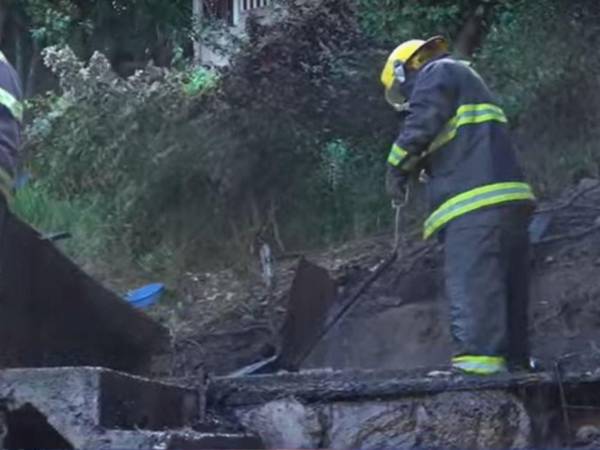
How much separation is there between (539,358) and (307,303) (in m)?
1.24

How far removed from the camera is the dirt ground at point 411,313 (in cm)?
803

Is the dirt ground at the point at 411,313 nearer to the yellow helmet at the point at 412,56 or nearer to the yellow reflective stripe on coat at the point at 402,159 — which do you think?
the yellow reflective stripe on coat at the point at 402,159

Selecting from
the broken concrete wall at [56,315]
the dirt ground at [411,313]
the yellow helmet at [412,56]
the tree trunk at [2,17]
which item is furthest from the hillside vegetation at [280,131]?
the tree trunk at [2,17]

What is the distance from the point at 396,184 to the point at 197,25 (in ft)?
21.5

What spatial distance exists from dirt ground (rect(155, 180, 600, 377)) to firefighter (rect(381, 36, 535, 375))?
1.03 metres

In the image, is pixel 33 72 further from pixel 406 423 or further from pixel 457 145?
pixel 406 423

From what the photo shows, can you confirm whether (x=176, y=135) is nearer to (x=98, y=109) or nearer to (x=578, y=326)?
(x=98, y=109)

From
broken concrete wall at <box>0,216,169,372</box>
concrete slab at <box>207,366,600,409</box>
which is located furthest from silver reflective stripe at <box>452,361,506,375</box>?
broken concrete wall at <box>0,216,169,372</box>

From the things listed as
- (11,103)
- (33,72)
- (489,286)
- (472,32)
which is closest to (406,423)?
(489,286)

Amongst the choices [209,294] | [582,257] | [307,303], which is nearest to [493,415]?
[307,303]

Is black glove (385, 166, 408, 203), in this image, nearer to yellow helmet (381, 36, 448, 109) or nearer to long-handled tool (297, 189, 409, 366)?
yellow helmet (381, 36, 448, 109)

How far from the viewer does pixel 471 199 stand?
6.53m

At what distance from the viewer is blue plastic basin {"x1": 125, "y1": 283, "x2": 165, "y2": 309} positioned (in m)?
9.69

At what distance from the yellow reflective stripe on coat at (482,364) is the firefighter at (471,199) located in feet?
0.03
